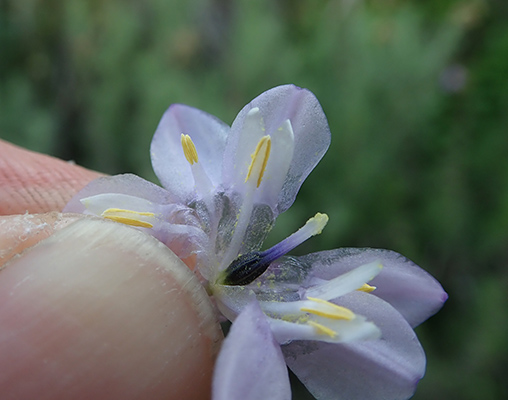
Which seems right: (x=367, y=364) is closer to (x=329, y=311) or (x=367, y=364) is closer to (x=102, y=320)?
(x=329, y=311)

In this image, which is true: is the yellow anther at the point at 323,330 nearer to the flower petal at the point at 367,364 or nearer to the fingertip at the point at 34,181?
the flower petal at the point at 367,364

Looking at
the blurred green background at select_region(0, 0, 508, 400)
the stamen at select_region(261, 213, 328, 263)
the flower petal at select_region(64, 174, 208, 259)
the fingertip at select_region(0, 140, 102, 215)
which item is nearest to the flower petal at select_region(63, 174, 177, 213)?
the flower petal at select_region(64, 174, 208, 259)

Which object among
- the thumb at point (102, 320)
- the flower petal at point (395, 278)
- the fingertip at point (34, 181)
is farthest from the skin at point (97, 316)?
the fingertip at point (34, 181)

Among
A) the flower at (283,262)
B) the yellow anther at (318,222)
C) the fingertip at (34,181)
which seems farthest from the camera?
the fingertip at (34,181)

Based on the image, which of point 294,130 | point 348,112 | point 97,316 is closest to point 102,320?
point 97,316

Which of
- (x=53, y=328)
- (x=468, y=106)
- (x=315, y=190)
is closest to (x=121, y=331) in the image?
(x=53, y=328)

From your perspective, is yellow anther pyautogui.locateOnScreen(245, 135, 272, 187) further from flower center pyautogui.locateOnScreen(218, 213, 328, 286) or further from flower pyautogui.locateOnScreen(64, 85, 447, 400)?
flower center pyautogui.locateOnScreen(218, 213, 328, 286)

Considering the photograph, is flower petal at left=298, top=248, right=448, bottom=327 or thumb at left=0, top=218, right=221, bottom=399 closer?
thumb at left=0, top=218, right=221, bottom=399
